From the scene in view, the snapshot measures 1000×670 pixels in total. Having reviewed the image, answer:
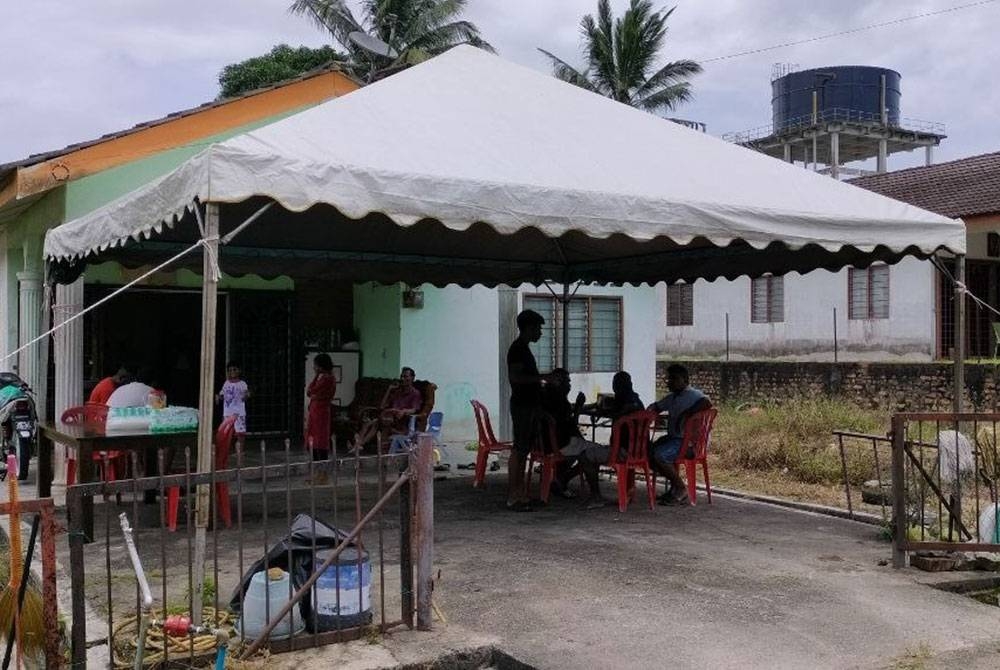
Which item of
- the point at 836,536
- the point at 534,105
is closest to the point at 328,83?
the point at 534,105

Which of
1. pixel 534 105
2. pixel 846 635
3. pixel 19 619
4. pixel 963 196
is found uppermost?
pixel 963 196

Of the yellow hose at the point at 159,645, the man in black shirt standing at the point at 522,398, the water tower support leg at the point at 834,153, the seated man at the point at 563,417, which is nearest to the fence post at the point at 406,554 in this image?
the yellow hose at the point at 159,645

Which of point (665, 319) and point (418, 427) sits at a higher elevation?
point (665, 319)

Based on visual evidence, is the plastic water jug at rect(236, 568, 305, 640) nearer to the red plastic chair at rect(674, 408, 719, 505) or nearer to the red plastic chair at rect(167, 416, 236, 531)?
the red plastic chair at rect(167, 416, 236, 531)

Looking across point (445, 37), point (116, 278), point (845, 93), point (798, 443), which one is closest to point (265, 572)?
point (798, 443)

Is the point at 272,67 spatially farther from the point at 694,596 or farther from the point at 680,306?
the point at 694,596

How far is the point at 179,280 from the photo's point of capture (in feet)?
42.8

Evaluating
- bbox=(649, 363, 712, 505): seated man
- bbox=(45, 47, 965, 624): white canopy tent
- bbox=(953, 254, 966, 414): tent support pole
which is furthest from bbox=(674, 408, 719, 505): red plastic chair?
bbox=(953, 254, 966, 414): tent support pole

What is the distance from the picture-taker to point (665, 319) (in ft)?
91.7

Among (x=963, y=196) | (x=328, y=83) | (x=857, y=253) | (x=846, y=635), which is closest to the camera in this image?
(x=846, y=635)

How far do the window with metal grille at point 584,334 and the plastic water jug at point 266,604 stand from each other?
9933 millimetres

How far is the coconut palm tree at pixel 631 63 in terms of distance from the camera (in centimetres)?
3122

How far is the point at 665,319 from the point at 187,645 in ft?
80.3

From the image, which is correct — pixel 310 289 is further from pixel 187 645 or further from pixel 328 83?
pixel 187 645
